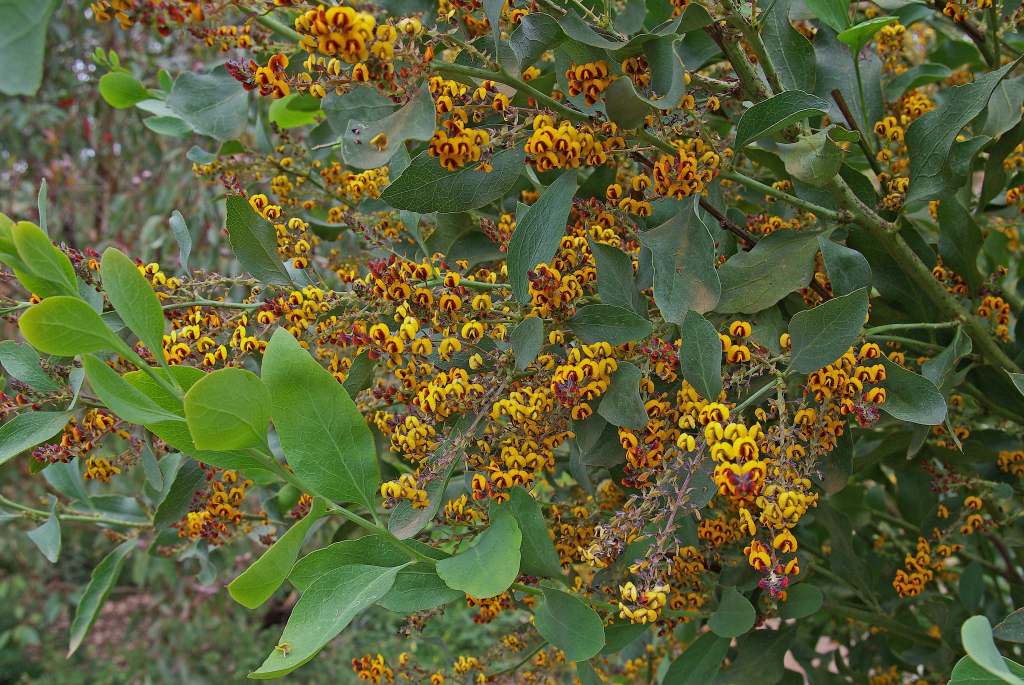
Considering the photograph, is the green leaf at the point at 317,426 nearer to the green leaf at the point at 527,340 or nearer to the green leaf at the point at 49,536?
the green leaf at the point at 527,340

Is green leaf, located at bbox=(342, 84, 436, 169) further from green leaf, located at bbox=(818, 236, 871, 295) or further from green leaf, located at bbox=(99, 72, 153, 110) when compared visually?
green leaf, located at bbox=(99, 72, 153, 110)

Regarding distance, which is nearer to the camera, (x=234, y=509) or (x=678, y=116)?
(x=678, y=116)

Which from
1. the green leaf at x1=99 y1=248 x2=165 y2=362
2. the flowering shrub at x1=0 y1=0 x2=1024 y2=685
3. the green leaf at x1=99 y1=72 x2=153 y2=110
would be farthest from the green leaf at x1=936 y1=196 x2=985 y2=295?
the green leaf at x1=99 y1=72 x2=153 y2=110

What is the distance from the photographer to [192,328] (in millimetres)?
812

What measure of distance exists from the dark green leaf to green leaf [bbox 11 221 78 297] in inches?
27.9

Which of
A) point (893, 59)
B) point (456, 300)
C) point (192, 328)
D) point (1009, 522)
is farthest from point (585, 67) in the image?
point (1009, 522)

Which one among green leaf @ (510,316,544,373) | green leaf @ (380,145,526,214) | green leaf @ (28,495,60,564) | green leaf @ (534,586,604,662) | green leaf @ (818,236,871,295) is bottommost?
green leaf @ (28,495,60,564)

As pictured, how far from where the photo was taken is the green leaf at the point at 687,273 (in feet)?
2.14

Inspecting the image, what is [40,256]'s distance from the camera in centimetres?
51

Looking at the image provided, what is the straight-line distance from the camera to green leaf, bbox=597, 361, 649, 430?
2.07 feet

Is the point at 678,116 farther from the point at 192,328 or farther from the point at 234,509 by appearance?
the point at 234,509

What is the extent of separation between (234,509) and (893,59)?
1.13 meters

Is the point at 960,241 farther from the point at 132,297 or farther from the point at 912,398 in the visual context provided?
the point at 132,297

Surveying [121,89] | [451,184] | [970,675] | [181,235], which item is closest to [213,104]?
[181,235]
